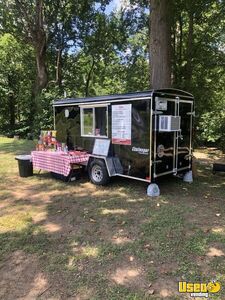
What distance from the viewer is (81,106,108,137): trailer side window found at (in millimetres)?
6739

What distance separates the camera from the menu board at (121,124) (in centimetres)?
610

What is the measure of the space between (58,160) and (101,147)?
117 cm

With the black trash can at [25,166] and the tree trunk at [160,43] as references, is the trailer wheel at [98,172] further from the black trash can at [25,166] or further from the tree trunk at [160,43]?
the tree trunk at [160,43]

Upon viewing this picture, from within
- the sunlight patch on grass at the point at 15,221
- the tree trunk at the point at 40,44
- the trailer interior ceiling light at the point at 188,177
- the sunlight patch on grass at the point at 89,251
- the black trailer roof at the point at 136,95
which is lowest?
the sunlight patch on grass at the point at 89,251

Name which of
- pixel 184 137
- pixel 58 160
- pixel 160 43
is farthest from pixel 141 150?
pixel 160 43

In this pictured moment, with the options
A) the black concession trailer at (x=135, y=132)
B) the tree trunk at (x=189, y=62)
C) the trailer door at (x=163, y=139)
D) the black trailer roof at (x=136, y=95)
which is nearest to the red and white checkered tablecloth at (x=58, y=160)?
the black concession trailer at (x=135, y=132)

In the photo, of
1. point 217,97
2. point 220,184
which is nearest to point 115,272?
point 220,184

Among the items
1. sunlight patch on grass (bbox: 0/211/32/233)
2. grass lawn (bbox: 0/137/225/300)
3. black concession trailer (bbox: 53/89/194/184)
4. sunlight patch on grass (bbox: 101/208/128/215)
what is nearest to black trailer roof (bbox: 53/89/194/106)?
black concession trailer (bbox: 53/89/194/184)

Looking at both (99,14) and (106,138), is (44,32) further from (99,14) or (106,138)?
(106,138)

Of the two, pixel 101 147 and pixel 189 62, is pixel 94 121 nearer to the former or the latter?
pixel 101 147

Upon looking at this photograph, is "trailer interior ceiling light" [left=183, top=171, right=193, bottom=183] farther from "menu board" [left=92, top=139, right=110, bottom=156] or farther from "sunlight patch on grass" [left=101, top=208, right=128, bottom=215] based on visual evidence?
"sunlight patch on grass" [left=101, top=208, right=128, bottom=215]

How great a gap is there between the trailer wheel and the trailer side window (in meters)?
0.70

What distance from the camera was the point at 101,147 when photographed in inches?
266

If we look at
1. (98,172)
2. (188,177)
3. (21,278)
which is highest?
(98,172)
